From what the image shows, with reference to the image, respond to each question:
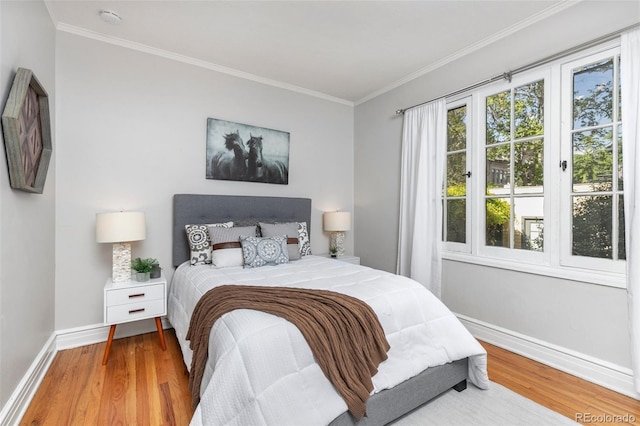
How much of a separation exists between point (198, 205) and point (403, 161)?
2.26 m

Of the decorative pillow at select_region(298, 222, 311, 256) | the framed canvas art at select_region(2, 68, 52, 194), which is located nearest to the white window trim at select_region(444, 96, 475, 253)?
the decorative pillow at select_region(298, 222, 311, 256)

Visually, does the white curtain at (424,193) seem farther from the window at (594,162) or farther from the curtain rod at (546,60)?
the window at (594,162)

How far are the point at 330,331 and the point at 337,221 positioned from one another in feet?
7.76

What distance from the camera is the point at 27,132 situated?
1844 mm

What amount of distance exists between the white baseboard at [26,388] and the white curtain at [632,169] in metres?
3.53

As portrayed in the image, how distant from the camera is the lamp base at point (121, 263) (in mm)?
2525

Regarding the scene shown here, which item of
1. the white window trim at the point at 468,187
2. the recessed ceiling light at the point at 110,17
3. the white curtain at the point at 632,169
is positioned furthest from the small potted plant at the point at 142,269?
the white curtain at the point at 632,169

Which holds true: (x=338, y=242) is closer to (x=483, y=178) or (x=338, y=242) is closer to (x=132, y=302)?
(x=483, y=178)

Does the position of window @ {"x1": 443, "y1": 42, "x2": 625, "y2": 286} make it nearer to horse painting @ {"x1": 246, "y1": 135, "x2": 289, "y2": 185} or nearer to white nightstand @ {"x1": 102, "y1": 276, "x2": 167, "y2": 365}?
horse painting @ {"x1": 246, "y1": 135, "x2": 289, "y2": 185}

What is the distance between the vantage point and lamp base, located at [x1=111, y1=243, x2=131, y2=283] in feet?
8.29

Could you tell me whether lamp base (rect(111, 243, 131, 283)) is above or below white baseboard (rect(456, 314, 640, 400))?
above

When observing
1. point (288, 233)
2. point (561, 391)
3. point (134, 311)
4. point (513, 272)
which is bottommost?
point (561, 391)

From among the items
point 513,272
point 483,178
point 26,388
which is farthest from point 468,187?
point 26,388

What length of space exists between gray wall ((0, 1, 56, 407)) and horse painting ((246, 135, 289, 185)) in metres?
1.70
